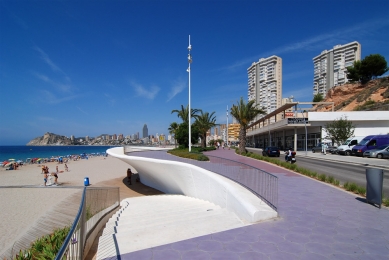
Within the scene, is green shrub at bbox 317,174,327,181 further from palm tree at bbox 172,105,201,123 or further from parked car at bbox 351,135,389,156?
palm tree at bbox 172,105,201,123

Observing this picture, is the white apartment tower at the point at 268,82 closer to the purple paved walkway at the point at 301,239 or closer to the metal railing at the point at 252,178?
the metal railing at the point at 252,178

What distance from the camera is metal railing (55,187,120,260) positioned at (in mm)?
2898

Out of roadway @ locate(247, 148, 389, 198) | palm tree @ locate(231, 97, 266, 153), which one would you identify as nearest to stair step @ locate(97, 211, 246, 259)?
roadway @ locate(247, 148, 389, 198)

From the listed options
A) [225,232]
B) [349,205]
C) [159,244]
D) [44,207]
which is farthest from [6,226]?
[349,205]

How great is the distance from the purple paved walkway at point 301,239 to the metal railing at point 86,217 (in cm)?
79

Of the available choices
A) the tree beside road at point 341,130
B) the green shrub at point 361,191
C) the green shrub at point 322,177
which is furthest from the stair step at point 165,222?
the tree beside road at point 341,130

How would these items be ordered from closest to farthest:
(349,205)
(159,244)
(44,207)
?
(159,244), (349,205), (44,207)

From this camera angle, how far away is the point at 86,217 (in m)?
4.90

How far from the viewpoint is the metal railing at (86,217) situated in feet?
9.51

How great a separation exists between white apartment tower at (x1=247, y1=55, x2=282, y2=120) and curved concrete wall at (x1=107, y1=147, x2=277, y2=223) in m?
105

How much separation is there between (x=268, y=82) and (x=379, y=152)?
10134 cm

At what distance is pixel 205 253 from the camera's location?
3578 mm

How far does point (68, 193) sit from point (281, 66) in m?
122

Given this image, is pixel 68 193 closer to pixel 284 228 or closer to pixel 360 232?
pixel 284 228
